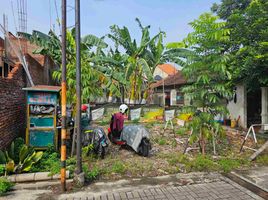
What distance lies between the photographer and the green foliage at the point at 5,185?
3668 millimetres

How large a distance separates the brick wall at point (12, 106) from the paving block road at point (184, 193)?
287 centimetres

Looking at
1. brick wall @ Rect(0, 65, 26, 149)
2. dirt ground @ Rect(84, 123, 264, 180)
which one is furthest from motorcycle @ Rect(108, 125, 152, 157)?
brick wall @ Rect(0, 65, 26, 149)

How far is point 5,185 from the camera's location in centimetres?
376

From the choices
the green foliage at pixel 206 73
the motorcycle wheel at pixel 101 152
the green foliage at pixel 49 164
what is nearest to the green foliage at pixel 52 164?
the green foliage at pixel 49 164

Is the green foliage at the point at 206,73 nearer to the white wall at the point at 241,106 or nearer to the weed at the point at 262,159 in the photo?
the weed at the point at 262,159

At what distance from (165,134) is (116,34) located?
7881 mm

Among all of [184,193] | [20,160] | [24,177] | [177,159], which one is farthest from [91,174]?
[177,159]

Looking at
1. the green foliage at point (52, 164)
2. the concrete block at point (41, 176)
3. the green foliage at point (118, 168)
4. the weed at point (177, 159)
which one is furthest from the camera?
the weed at point (177, 159)

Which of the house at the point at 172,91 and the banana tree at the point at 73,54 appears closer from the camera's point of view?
the banana tree at the point at 73,54

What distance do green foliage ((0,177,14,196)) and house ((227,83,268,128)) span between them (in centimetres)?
1035

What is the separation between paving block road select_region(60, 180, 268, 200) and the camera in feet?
11.9

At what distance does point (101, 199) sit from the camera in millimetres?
3570

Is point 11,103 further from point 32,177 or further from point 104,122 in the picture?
point 104,122

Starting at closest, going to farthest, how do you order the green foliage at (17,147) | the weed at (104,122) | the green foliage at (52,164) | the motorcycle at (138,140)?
1. the green foliage at (52,164)
2. the green foliage at (17,147)
3. the motorcycle at (138,140)
4. the weed at (104,122)
